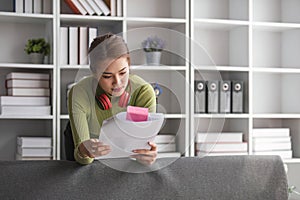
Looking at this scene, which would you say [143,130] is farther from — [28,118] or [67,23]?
[67,23]

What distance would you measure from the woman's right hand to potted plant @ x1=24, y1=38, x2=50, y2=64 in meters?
1.32

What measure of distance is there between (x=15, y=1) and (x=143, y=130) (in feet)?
5.10

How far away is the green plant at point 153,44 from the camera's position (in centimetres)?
228

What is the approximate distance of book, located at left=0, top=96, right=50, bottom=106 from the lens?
340 cm

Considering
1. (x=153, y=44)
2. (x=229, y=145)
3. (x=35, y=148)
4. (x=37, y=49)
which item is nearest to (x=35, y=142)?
(x=35, y=148)

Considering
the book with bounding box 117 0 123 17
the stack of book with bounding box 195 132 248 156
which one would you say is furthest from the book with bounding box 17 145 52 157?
the stack of book with bounding box 195 132 248 156

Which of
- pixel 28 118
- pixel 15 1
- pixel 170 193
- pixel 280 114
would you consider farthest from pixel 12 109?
pixel 280 114

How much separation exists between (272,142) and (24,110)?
5.42 ft

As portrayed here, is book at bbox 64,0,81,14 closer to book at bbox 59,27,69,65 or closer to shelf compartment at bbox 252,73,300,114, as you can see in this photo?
book at bbox 59,27,69,65

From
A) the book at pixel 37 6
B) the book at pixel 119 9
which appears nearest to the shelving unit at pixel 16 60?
the book at pixel 37 6

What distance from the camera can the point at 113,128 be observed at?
2291 millimetres

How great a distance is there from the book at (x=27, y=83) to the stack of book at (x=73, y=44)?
170 millimetres

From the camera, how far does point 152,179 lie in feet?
8.40

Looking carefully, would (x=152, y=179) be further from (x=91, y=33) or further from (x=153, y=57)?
(x=91, y=33)
